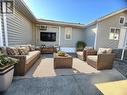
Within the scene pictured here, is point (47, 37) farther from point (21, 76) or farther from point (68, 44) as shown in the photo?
point (21, 76)

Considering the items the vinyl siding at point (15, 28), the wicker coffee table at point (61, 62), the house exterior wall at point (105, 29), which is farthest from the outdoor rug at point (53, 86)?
the house exterior wall at point (105, 29)

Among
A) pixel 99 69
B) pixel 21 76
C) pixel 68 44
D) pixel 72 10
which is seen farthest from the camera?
pixel 72 10

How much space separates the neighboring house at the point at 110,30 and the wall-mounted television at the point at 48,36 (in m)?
3.88

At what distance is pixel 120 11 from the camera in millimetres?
7582

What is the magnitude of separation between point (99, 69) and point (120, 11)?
235 inches

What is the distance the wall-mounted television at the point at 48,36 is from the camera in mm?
9219

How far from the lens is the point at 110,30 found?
26.1ft

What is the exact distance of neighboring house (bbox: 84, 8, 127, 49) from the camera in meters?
7.67

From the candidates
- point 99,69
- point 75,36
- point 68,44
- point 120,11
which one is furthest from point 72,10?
point 99,69

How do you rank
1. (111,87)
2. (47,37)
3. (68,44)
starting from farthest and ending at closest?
(68,44) → (47,37) → (111,87)

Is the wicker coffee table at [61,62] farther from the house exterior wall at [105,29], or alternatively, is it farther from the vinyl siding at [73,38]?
the vinyl siding at [73,38]

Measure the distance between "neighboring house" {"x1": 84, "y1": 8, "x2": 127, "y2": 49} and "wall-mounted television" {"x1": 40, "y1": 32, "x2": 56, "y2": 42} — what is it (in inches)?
153

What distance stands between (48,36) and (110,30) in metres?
5.54

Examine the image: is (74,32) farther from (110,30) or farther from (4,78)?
(4,78)
